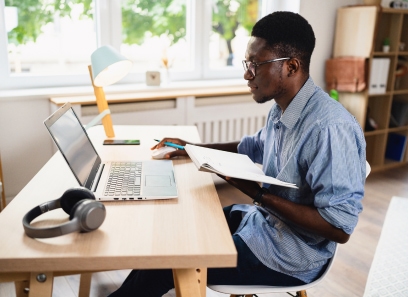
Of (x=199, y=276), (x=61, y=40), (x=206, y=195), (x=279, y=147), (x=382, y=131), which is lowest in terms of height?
(x=382, y=131)

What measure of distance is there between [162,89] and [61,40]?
0.75 meters

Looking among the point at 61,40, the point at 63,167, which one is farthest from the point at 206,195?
the point at 61,40

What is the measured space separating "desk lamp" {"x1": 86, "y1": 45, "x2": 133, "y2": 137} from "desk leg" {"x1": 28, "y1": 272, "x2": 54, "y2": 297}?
747mm

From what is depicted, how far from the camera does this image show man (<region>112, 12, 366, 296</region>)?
1.06m

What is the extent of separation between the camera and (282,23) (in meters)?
1.21

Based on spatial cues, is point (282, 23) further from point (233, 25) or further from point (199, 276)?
point (233, 25)

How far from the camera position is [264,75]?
123 cm

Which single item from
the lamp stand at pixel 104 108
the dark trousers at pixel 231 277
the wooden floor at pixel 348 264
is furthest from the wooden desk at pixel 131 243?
the wooden floor at pixel 348 264

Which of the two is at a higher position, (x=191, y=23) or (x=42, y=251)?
(x=191, y=23)

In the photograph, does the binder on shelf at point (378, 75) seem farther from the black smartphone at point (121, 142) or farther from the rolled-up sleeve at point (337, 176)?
the rolled-up sleeve at point (337, 176)

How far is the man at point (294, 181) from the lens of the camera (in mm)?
1058

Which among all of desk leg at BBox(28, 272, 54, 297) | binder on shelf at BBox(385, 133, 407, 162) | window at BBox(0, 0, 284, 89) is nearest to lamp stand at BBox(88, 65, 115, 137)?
desk leg at BBox(28, 272, 54, 297)

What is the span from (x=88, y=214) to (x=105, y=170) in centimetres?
50

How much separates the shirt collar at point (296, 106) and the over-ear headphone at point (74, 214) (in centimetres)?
59
